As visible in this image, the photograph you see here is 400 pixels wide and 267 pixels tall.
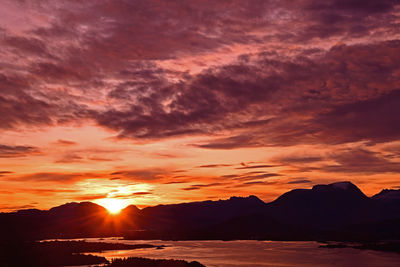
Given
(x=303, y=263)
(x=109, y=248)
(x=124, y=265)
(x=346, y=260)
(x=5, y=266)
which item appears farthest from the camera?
(x=109, y=248)

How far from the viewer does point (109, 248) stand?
168m

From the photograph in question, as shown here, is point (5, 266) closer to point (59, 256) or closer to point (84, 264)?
point (84, 264)

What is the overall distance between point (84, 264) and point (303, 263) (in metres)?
59.9

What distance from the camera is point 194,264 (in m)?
94.5

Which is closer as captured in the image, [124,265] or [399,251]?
[124,265]

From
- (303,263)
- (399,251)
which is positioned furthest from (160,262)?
(399,251)

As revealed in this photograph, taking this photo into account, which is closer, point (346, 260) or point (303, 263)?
point (303, 263)

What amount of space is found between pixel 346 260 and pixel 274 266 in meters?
29.5

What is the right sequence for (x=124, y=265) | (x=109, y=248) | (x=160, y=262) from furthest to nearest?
(x=109, y=248)
(x=160, y=262)
(x=124, y=265)

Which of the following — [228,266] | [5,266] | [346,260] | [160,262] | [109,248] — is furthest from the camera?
[109,248]

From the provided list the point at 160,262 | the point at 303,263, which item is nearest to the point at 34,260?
the point at 160,262

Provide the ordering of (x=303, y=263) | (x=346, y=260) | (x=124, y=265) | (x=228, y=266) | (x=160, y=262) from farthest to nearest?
(x=346, y=260) → (x=303, y=263) → (x=228, y=266) → (x=160, y=262) → (x=124, y=265)

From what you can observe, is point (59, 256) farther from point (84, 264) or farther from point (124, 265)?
point (124, 265)

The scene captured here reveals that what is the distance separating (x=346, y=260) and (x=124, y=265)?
71663 mm
